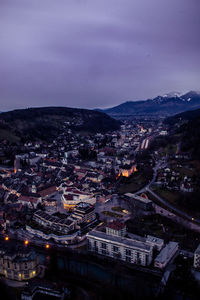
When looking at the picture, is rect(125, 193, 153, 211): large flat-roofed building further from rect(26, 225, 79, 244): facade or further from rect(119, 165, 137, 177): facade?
rect(119, 165, 137, 177): facade

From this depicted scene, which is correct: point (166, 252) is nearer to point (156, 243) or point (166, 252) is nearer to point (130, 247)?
point (156, 243)

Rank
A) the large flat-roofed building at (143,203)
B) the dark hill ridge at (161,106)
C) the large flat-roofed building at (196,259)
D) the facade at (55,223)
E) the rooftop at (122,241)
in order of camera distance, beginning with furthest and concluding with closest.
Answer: the dark hill ridge at (161,106)
the large flat-roofed building at (143,203)
the facade at (55,223)
the rooftop at (122,241)
the large flat-roofed building at (196,259)

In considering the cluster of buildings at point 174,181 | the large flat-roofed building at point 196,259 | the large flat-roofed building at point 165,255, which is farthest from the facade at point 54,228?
the cluster of buildings at point 174,181

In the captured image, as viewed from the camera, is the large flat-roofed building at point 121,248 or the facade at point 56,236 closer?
the large flat-roofed building at point 121,248

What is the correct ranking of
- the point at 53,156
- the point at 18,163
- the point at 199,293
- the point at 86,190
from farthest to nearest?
the point at 53,156, the point at 18,163, the point at 86,190, the point at 199,293

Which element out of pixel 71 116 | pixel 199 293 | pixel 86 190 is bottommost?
pixel 199 293

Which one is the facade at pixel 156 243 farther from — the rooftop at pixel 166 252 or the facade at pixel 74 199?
the facade at pixel 74 199

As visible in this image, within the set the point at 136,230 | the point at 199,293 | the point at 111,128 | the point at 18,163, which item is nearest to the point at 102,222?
the point at 136,230

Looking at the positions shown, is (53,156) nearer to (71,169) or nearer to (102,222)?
(71,169)
